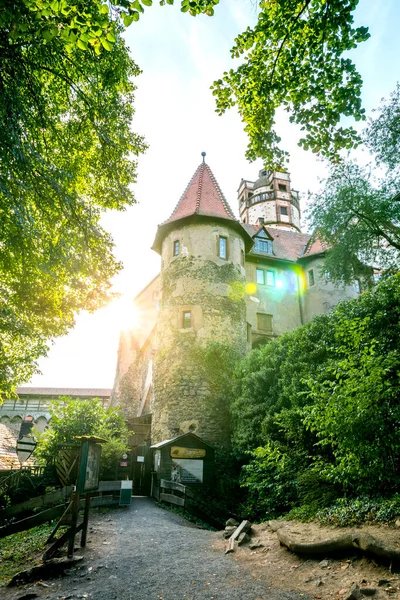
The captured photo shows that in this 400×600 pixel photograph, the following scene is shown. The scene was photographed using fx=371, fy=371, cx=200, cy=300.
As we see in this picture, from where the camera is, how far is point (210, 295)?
755 inches

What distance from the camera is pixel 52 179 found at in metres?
7.14

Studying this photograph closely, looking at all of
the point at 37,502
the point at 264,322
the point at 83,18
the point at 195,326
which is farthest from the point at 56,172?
the point at 264,322

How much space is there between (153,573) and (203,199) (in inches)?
A: 753

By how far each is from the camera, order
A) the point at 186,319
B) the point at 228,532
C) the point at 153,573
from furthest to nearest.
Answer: the point at 186,319
the point at 228,532
the point at 153,573

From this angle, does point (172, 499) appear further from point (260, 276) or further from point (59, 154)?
point (260, 276)

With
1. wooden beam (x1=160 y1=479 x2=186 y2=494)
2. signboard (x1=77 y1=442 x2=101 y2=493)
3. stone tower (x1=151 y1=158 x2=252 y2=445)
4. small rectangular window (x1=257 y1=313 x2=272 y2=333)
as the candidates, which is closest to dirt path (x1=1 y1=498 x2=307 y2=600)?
signboard (x1=77 y1=442 x2=101 y2=493)

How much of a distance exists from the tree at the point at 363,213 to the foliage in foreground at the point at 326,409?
7226 millimetres

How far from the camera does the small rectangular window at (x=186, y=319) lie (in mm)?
18844

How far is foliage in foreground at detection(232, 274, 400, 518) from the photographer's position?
221 inches

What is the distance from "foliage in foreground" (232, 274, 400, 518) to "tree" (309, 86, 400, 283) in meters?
7.23

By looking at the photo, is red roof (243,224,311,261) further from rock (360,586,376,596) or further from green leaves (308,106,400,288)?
rock (360,586,376,596)

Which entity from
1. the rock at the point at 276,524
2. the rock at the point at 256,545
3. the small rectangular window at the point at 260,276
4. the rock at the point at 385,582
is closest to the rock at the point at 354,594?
the rock at the point at 385,582

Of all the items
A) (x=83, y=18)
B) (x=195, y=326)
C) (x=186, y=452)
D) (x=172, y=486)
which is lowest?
(x=172, y=486)

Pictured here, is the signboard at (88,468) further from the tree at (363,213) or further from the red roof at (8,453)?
the tree at (363,213)
